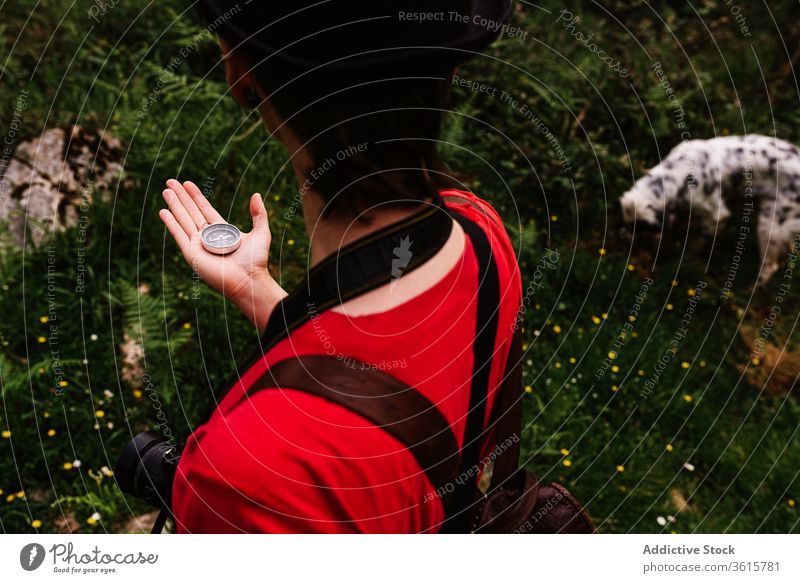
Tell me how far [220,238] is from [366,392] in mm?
1066

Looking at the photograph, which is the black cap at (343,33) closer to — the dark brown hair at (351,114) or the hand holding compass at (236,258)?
the dark brown hair at (351,114)

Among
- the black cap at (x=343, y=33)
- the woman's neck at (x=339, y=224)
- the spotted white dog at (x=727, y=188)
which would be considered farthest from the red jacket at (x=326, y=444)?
the spotted white dog at (x=727, y=188)

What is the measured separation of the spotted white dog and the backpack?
3345 mm

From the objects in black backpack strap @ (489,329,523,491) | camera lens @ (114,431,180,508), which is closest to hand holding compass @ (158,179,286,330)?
camera lens @ (114,431,180,508)

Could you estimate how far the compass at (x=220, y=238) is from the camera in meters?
2.13

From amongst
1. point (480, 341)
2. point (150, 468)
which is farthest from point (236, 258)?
point (480, 341)

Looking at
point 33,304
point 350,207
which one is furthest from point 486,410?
point 33,304

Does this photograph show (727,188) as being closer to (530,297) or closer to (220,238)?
(530,297)

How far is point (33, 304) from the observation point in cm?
377

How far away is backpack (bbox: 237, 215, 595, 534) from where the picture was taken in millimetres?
1285

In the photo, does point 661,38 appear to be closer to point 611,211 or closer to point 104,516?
point 611,211

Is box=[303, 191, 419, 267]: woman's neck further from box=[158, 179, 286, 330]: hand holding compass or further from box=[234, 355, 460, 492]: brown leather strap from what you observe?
box=[158, 179, 286, 330]: hand holding compass

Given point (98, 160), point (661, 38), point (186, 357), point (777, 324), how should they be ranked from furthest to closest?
1. point (661, 38)
2. point (777, 324)
3. point (98, 160)
4. point (186, 357)

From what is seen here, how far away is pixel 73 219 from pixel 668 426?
12.3 ft
